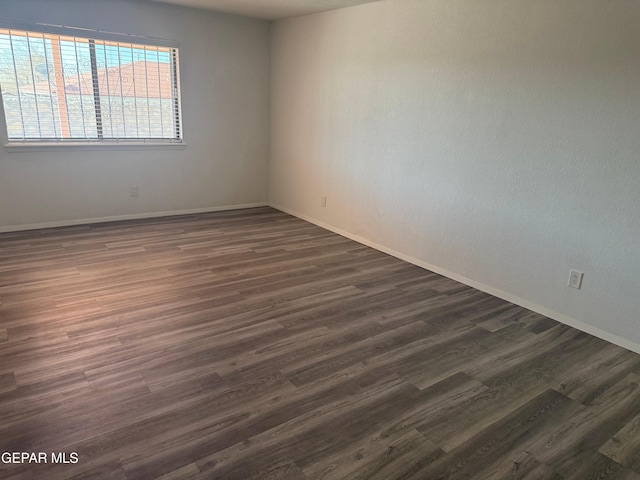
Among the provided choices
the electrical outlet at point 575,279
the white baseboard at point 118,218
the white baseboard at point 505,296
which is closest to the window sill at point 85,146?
the white baseboard at point 118,218

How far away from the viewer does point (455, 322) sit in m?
2.88

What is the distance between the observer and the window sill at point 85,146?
4.19 m

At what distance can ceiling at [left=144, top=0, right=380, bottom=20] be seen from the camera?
413 cm

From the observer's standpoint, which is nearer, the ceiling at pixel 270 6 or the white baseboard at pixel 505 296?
the white baseboard at pixel 505 296

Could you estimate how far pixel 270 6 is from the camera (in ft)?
14.5

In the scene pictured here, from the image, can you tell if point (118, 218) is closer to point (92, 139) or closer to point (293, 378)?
point (92, 139)

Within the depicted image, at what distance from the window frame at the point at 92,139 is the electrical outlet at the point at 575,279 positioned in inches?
164

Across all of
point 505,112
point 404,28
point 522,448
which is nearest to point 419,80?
point 404,28

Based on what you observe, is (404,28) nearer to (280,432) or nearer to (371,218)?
(371,218)

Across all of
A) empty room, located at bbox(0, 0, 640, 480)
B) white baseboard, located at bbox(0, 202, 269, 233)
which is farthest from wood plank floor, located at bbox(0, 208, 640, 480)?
white baseboard, located at bbox(0, 202, 269, 233)

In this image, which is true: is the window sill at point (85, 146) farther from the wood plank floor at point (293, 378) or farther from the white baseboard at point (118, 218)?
the wood plank floor at point (293, 378)

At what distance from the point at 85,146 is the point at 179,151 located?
3.22 feet

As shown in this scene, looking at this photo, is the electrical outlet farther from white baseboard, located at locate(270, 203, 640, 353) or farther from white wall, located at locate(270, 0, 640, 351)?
white baseboard, located at locate(270, 203, 640, 353)

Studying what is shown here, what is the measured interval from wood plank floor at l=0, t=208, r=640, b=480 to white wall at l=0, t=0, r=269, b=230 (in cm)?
107
